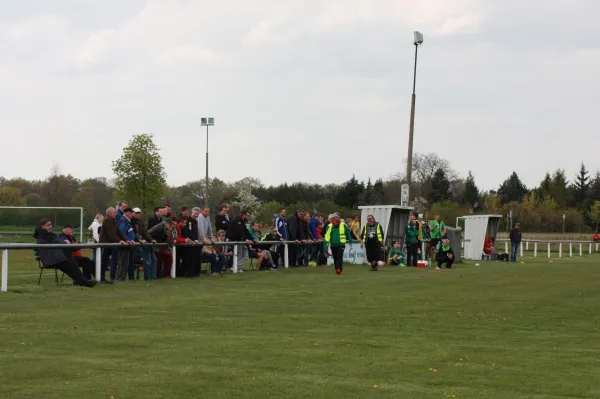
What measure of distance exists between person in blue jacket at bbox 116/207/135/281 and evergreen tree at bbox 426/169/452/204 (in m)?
77.7

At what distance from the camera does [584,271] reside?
1061 inches

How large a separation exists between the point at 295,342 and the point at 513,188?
129462mm

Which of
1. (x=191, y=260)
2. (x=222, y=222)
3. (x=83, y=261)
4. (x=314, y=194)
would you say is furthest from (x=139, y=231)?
(x=314, y=194)

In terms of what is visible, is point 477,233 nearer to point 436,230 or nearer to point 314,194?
point 436,230

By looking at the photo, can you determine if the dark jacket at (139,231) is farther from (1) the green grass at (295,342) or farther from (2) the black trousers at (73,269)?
(2) the black trousers at (73,269)

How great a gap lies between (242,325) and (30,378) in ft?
14.6

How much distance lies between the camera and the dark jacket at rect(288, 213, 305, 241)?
2748 cm

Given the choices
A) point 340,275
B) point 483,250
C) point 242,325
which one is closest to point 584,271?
point 340,275

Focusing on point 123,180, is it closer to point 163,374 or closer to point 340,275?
point 340,275

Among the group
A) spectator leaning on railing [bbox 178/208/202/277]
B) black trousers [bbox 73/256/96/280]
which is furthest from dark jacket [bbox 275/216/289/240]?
black trousers [bbox 73/256/96/280]

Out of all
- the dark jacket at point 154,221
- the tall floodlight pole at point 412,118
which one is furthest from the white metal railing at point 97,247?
the tall floodlight pole at point 412,118

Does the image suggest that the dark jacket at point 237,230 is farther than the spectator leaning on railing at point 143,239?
Yes

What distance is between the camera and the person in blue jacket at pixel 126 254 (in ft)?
65.3

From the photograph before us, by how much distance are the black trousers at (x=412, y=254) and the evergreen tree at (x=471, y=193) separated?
3315 inches
